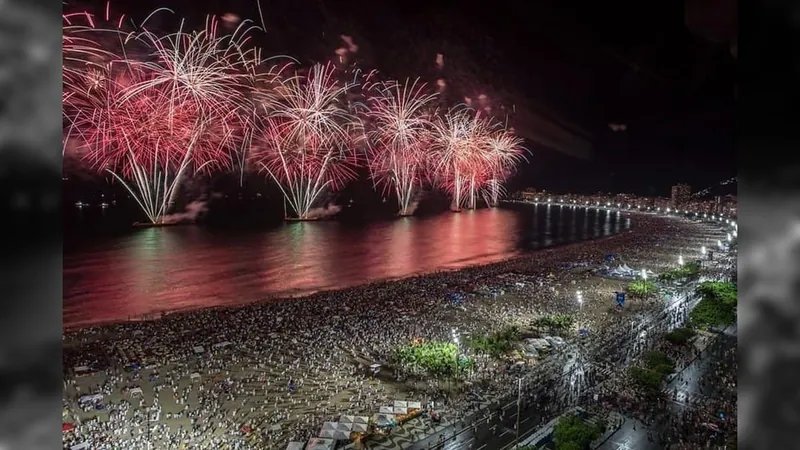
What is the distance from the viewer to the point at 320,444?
217 inches

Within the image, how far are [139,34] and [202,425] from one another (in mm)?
9638

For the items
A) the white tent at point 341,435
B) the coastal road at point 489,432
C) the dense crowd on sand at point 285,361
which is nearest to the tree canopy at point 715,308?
the dense crowd on sand at point 285,361

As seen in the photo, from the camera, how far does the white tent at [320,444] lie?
5461 millimetres

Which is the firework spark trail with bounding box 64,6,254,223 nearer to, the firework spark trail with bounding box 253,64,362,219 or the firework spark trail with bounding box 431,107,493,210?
the firework spark trail with bounding box 253,64,362,219

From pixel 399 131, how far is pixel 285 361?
11.7m

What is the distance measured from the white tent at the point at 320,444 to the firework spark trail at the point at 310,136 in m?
11.3

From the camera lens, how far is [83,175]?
42.2 ft

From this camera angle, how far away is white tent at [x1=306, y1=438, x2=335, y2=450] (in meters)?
5.46
